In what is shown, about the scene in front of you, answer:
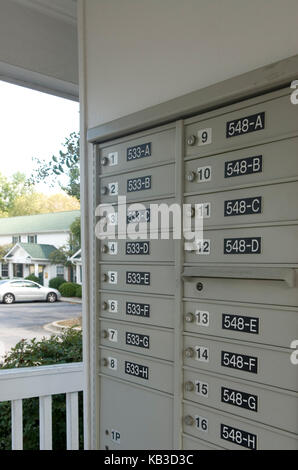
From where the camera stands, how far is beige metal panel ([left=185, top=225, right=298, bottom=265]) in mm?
1121

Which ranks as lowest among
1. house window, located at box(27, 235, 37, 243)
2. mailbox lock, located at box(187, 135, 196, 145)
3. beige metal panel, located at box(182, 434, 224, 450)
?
beige metal panel, located at box(182, 434, 224, 450)

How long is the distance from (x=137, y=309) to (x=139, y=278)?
0.11 m

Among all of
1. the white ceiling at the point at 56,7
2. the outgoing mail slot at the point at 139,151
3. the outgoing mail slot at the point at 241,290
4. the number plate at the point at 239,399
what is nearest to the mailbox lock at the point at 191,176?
the outgoing mail slot at the point at 139,151

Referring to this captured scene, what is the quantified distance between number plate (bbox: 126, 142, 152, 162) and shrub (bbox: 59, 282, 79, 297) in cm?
94

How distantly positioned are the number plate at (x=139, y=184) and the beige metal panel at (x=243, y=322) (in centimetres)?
45

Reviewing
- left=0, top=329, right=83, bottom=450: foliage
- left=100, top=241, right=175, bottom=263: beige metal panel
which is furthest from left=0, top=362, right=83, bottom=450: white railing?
left=100, top=241, right=175, bottom=263: beige metal panel

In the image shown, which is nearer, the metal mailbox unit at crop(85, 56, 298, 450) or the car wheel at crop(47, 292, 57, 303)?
the metal mailbox unit at crop(85, 56, 298, 450)

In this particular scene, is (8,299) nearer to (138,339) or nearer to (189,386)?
(138,339)

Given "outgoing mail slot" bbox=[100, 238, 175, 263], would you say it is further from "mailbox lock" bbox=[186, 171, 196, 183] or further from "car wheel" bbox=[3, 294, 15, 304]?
"car wheel" bbox=[3, 294, 15, 304]

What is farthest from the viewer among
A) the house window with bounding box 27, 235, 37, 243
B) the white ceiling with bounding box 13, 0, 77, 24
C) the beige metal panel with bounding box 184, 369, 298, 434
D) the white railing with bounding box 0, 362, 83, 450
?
the house window with bounding box 27, 235, 37, 243

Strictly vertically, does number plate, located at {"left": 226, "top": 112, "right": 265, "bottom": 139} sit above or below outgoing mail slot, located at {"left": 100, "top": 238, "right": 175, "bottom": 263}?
above

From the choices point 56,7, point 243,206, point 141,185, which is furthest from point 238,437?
point 56,7

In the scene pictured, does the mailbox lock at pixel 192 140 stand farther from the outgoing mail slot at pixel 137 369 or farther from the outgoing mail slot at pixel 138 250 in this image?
the outgoing mail slot at pixel 137 369
